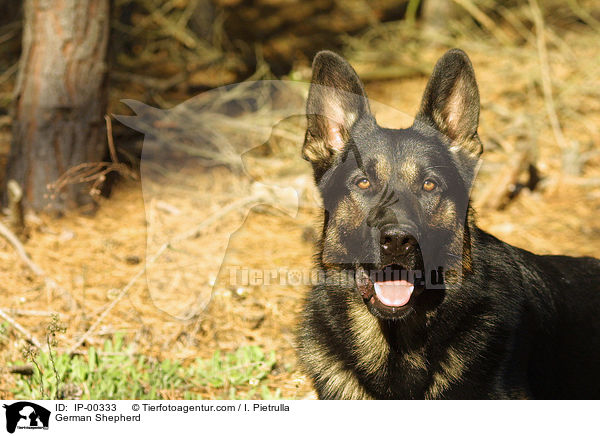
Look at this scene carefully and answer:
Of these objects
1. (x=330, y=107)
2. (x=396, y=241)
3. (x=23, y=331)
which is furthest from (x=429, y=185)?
(x=23, y=331)

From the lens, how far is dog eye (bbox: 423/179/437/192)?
3484 mm

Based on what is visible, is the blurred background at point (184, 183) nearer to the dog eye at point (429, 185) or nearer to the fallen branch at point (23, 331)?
the fallen branch at point (23, 331)

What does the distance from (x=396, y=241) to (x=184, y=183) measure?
14.4 ft

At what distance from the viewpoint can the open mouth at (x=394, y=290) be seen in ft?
10.9

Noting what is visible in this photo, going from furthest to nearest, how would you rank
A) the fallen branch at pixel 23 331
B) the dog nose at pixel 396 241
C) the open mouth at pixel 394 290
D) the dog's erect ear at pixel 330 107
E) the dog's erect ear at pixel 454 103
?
the fallen branch at pixel 23 331 → the dog's erect ear at pixel 330 107 → the dog's erect ear at pixel 454 103 → the open mouth at pixel 394 290 → the dog nose at pixel 396 241

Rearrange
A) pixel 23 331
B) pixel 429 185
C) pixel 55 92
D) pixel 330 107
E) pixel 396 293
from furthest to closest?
pixel 55 92, pixel 23 331, pixel 330 107, pixel 429 185, pixel 396 293

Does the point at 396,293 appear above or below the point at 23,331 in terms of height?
above

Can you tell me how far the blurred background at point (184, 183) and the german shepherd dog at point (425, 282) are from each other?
1.51 ft

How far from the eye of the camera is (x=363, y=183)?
3.56 metres

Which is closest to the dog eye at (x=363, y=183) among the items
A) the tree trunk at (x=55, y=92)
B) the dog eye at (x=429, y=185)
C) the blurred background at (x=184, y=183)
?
the dog eye at (x=429, y=185)
